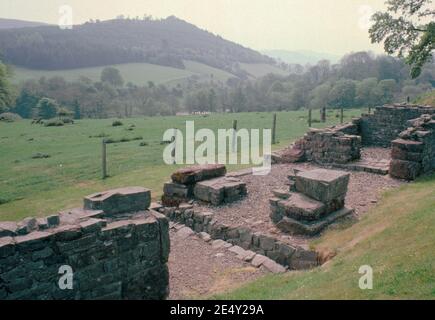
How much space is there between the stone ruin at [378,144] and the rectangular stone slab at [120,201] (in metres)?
10.4

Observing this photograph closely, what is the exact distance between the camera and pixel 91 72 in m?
120

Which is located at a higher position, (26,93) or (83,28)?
(83,28)

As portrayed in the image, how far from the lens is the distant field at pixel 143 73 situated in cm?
10581

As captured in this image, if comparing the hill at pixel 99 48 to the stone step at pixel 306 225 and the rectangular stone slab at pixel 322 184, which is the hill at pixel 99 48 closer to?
the rectangular stone slab at pixel 322 184

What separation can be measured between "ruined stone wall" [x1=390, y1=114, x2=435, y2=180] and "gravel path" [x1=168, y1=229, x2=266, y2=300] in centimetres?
806

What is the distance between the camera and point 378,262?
762 cm

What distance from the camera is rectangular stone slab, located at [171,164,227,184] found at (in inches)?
592

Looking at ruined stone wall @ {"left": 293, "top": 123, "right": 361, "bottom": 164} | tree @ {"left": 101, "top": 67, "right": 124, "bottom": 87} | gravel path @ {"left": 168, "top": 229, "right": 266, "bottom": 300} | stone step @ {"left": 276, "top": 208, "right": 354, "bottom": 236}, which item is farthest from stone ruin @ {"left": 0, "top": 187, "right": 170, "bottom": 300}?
tree @ {"left": 101, "top": 67, "right": 124, "bottom": 87}

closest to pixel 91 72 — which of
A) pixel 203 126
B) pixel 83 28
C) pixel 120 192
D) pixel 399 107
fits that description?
pixel 83 28

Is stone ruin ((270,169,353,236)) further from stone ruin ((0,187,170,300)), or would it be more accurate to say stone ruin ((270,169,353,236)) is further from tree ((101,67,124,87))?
tree ((101,67,124,87))

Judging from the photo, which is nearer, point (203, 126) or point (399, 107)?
point (399, 107)
